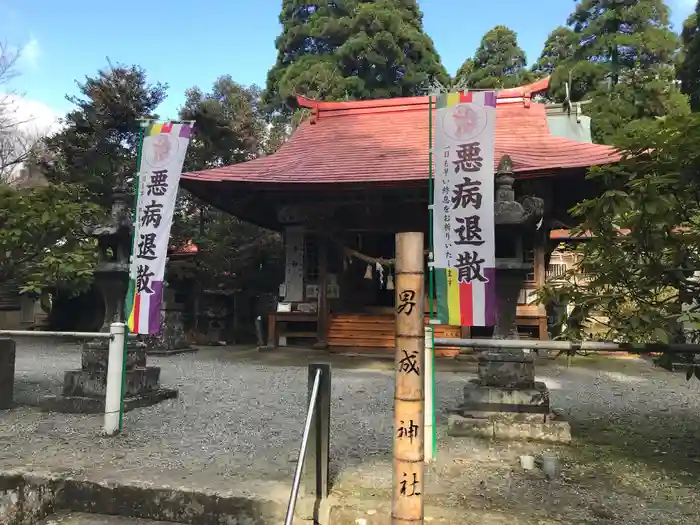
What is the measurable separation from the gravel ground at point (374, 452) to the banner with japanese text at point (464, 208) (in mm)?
1235

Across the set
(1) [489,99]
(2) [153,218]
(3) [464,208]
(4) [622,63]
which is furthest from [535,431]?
(4) [622,63]

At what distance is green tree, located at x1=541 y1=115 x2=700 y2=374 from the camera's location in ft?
11.2

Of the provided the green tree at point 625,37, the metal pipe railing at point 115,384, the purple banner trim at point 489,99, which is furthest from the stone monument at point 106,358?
the green tree at point 625,37

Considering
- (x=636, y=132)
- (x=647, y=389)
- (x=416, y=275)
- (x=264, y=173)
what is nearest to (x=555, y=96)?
(x=264, y=173)

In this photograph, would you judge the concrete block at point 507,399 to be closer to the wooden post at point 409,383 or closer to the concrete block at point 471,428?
the concrete block at point 471,428

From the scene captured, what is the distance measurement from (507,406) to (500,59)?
79.6 ft

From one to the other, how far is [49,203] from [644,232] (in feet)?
18.4

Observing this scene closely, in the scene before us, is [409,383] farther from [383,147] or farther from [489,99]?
[383,147]

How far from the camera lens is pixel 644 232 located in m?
3.65

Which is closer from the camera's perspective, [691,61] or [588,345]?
[588,345]

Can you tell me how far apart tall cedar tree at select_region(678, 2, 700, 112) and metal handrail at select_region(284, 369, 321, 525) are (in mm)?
18971

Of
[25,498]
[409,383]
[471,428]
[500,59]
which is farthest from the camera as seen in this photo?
[500,59]

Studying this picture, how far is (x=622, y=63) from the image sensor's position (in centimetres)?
2095

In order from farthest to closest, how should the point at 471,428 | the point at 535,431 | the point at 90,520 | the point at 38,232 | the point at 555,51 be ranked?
the point at 555,51
the point at 38,232
the point at 471,428
the point at 535,431
the point at 90,520
